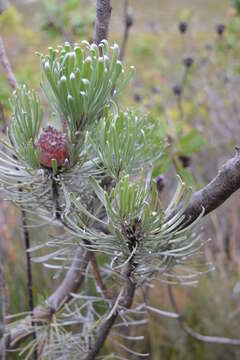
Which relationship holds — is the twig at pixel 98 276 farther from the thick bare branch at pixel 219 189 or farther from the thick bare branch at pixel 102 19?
the thick bare branch at pixel 102 19

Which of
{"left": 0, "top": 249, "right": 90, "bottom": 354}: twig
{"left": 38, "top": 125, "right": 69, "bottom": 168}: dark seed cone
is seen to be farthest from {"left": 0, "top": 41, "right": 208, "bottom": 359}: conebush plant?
{"left": 0, "top": 249, "right": 90, "bottom": 354}: twig

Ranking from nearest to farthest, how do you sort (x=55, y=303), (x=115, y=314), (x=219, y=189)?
(x=219, y=189) < (x=115, y=314) < (x=55, y=303)

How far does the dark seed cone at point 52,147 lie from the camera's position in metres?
0.43

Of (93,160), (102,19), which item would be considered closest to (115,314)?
(93,160)

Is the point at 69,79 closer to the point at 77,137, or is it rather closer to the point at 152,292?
the point at 77,137

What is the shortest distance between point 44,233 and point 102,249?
4.26ft

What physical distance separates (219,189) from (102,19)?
9.4 inches

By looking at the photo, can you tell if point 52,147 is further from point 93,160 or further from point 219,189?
point 219,189

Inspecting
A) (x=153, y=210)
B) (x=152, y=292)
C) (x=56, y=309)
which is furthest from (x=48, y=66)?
(x=152, y=292)

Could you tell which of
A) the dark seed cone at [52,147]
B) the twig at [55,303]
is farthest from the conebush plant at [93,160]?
the twig at [55,303]

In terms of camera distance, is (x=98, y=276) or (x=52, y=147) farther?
(x=98, y=276)

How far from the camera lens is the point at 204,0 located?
16.5 m

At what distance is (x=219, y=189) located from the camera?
1.30ft

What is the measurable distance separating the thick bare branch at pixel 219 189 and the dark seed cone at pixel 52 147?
5.7 inches
